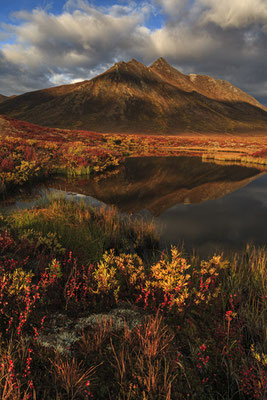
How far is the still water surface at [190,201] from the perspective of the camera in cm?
847

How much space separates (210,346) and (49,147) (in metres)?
24.5

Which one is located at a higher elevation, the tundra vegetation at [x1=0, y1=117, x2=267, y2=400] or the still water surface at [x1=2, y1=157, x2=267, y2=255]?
the tundra vegetation at [x1=0, y1=117, x2=267, y2=400]

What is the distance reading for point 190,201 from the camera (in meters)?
13.7

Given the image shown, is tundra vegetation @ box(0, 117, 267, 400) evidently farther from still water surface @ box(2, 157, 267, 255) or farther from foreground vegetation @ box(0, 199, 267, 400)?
still water surface @ box(2, 157, 267, 255)

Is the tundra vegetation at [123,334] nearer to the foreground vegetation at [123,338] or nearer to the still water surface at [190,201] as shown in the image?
the foreground vegetation at [123,338]

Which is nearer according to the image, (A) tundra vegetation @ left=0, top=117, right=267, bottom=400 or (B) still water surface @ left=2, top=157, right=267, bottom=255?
(A) tundra vegetation @ left=0, top=117, right=267, bottom=400

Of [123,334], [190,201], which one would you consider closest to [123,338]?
[123,334]

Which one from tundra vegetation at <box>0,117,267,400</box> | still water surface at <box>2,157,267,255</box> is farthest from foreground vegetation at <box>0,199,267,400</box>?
still water surface at <box>2,157,267,255</box>

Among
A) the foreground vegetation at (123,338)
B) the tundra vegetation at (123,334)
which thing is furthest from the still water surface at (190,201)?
the foreground vegetation at (123,338)

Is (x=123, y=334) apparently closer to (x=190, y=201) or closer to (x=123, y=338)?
(x=123, y=338)

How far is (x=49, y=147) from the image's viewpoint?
78.2 ft

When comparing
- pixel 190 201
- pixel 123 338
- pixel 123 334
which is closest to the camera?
pixel 123 338

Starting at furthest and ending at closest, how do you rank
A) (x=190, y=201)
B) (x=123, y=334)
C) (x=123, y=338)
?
(x=190, y=201), (x=123, y=334), (x=123, y=338)

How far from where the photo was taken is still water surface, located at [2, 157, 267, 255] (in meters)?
8.47
